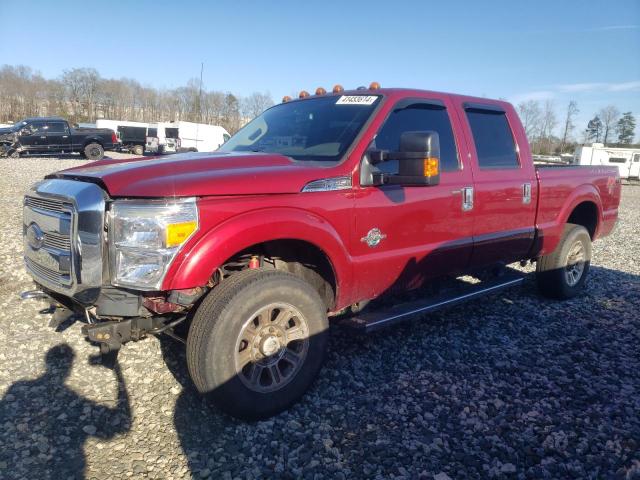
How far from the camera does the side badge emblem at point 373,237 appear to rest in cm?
323

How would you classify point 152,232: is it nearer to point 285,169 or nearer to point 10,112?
point 285,169

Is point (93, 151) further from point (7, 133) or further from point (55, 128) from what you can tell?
point (7, 133)

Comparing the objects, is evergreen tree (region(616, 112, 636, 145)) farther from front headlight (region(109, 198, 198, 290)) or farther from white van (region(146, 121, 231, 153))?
front headlight (region(109, 198, 198, 290))

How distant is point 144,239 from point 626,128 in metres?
82.3

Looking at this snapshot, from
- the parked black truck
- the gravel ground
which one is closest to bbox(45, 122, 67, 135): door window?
the parked black truck

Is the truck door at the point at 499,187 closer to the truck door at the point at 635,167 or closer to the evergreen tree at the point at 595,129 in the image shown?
the truck door at the point at 635,167

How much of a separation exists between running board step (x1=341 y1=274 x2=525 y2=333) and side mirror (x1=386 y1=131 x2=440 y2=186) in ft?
3.24

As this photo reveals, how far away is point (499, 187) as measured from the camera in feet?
13.7

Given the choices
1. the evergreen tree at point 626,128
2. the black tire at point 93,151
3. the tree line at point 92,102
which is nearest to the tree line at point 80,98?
the tree line at point 92,102

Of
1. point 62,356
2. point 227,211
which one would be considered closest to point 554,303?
point 227,211

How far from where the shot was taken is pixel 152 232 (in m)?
2.43

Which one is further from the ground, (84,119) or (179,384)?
(84,119)

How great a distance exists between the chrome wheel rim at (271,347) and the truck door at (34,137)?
23649 mm

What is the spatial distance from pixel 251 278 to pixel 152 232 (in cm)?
62
